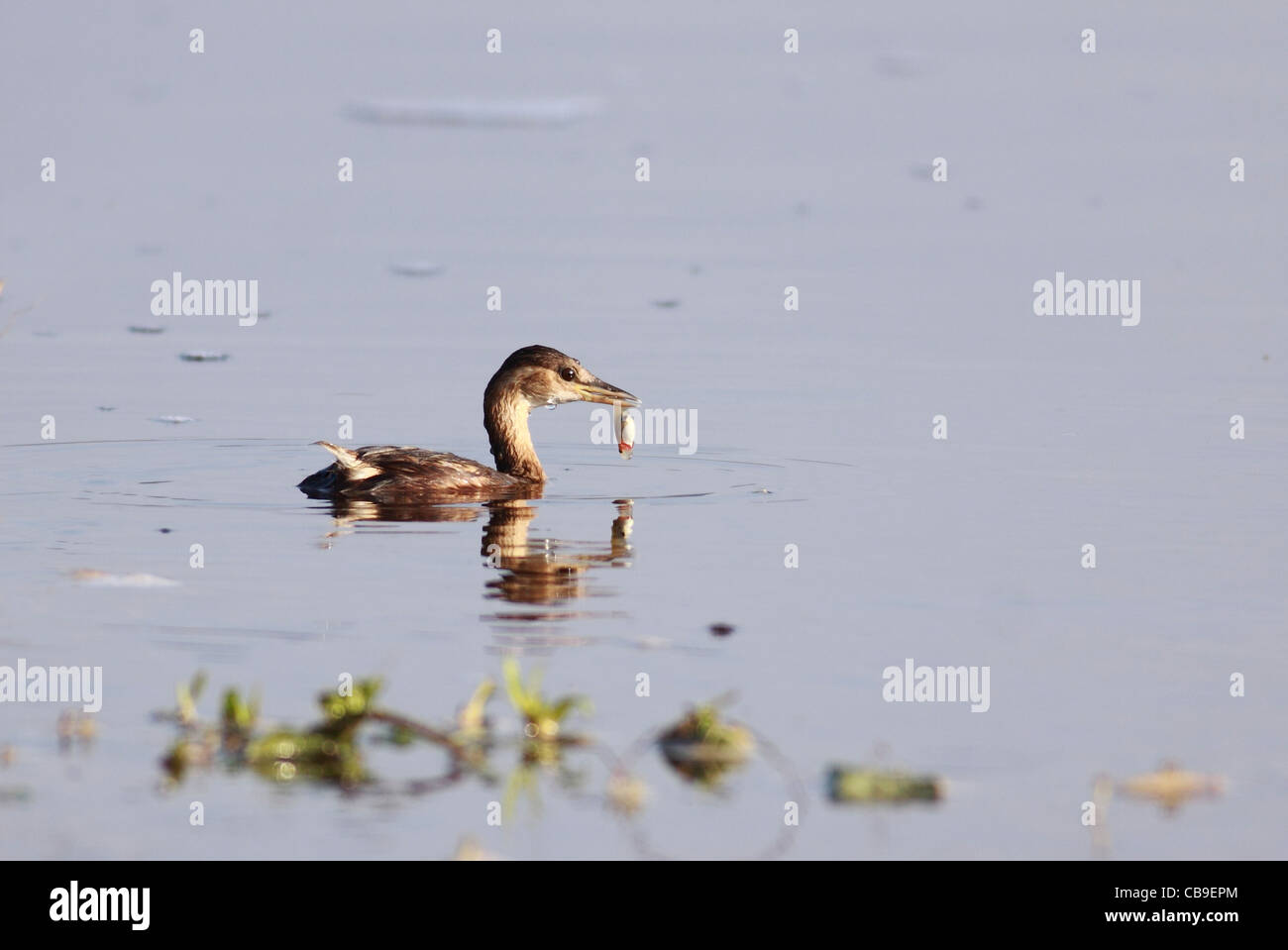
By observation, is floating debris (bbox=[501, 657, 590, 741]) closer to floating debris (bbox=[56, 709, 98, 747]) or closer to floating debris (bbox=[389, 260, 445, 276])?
floating debris (bbox=[56, 709, 98, 747])

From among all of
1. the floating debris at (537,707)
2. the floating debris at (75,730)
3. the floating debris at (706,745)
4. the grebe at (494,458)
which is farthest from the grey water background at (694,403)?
the grebe at (494,458)

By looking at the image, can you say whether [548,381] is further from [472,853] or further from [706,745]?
[472,853]

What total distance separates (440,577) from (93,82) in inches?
792

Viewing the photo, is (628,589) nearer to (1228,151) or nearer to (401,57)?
(1228,151)

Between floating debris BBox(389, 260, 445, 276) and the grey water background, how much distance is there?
141mm

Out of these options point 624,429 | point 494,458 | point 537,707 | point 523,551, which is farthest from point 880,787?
point 494,458

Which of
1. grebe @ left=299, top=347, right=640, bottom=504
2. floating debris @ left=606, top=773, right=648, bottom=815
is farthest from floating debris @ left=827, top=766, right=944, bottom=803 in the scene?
grebe @ left=299, top=347, right=640, bottom=504

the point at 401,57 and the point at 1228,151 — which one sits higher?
the point at 401,57

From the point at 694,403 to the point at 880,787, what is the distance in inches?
325

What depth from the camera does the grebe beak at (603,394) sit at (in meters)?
14.4

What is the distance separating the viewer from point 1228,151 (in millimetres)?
23922

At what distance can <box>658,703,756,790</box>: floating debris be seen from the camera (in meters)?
7.66

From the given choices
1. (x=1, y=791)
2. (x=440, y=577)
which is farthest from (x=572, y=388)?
(x=1, y=791)
